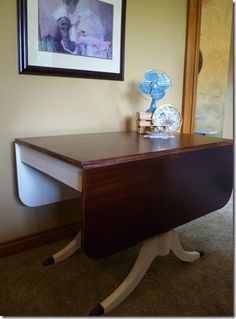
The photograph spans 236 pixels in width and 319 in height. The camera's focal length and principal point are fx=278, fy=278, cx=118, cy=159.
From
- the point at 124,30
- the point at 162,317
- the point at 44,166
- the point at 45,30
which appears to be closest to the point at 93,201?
the point at 44,166

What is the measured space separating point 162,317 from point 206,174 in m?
0.65

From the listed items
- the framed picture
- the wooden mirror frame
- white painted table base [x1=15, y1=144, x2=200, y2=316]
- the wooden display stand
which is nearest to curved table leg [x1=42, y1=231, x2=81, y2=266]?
white painted table base [x1=15, y1=144, x2=200, y2=316]

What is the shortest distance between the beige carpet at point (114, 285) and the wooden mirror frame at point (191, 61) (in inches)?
41.7

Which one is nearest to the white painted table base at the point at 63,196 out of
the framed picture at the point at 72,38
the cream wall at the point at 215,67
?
the framed picture at the point at 72,38

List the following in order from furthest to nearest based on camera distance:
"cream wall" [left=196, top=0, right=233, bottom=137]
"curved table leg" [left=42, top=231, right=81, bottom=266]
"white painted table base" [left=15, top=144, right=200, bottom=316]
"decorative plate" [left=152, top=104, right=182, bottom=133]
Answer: "cream wall" [left=196, top=0, right=233, bottom=137], "decorative plate" [left=152, top=104, right=182, bottom=133], "curved table leg" [left=42, top=231, right=81, bottom=266], "white painted table base" [left=15, top=144, right=200, bottom=316]

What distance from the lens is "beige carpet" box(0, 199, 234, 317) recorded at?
1199 millimetres

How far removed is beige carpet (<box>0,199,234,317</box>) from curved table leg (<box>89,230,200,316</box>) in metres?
0.04

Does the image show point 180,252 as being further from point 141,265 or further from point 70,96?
point 70,96

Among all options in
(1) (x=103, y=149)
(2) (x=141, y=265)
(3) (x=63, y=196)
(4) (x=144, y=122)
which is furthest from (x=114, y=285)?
(4) (x=144, y=122)

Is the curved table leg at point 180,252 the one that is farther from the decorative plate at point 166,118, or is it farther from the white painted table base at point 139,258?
the decorative plate at point 166,118

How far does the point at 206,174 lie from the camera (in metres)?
1.31

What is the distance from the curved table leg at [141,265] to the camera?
3.91 ft

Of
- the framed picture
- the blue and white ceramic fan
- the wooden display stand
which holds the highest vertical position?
the framed picture

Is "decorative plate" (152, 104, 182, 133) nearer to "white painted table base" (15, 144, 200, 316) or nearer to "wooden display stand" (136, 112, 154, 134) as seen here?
"wooden display stand" (136, 112, 154, 134)
